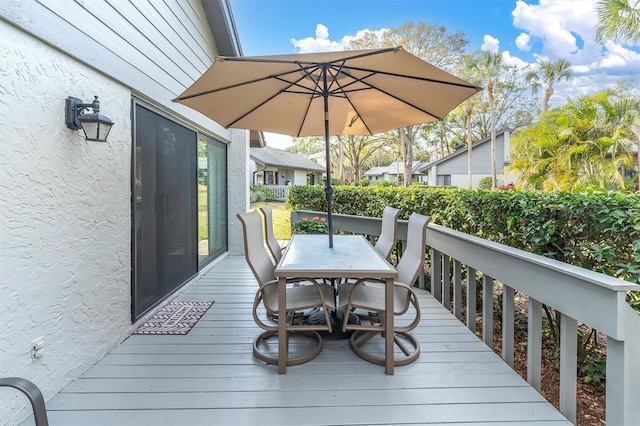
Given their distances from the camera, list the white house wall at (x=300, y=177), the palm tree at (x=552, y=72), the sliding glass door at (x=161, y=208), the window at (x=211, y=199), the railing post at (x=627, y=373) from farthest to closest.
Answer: the white house wall at (x=300, y=177) < the palm tree at (x=552, y=72) < the window at (x=211, y=199) < the sliding glass door at (x=161, y=208) < the railing post at (x=627, y=373)

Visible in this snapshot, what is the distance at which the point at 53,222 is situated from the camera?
7.45 ft

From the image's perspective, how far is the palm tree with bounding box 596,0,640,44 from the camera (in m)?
7.71

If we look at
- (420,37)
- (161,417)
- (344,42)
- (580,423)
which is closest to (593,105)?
(580,423)

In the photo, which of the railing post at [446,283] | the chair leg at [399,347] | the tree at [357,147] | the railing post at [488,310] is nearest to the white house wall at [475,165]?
the tree at [357,147]

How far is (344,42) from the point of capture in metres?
22.4

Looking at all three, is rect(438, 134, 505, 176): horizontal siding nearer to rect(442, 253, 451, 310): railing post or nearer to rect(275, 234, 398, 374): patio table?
rect(442, 253, 451, 310): railing post

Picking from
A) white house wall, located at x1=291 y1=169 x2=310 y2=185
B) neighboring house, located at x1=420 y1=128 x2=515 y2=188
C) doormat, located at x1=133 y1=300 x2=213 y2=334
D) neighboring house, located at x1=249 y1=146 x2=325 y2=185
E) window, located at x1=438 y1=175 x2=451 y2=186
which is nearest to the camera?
doormat, located at x1=133 y1=300 x2=213 y2=334

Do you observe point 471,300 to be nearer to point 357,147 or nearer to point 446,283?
point 446,283

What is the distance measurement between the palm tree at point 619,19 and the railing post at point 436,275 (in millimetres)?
7838

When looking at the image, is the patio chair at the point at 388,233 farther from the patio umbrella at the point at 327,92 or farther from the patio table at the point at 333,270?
the patio umbrella at the point at 327,92

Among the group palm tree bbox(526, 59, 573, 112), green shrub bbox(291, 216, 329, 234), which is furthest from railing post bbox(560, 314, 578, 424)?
palm tree bbox(526, 59, 573, 112)

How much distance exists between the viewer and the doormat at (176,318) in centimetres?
330

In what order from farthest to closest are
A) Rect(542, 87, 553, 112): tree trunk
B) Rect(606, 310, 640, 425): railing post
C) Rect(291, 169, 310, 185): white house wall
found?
1. Rect(291, 169, 310, 185): white house wall
2. Rect(542, 87, 553, 112): tree trunk
3. Rect(606, 310, 640, 425): railing post

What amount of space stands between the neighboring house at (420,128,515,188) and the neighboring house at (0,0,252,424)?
2329 cm
